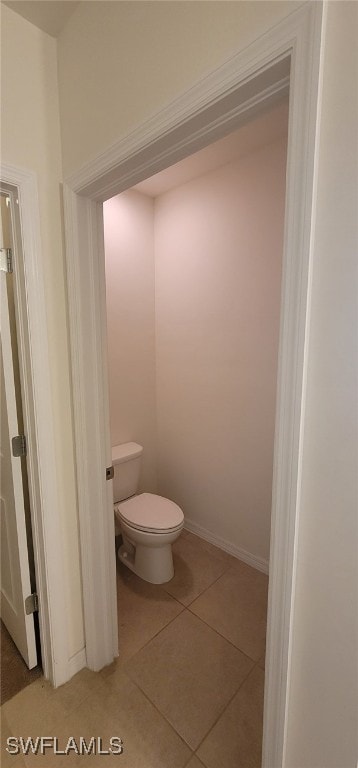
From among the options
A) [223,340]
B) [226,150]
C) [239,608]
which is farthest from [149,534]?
[226,150]

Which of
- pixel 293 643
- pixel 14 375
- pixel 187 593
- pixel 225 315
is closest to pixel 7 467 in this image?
pixel 14 375

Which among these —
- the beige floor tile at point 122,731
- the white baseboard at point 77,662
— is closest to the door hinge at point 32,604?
the white baseboard at point 77,662

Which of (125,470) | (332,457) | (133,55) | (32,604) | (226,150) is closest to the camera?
(332,457)

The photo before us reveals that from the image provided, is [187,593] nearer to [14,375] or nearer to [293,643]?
[293,643]

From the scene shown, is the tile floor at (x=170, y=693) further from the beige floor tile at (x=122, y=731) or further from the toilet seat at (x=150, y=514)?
the toilet seat at (x=150, y=514)

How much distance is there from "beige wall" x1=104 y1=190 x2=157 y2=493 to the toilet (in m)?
0.22

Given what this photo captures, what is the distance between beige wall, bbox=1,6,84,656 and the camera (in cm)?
103

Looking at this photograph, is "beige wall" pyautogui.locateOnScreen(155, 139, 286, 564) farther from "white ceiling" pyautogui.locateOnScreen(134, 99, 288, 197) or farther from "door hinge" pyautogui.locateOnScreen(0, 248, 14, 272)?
"door hinge" pyautogui.locateOnScreen(0, 248, 14, 272)

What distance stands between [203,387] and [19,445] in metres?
1.25

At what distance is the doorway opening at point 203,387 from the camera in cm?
154

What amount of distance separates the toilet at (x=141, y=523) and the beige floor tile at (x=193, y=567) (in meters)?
0.08

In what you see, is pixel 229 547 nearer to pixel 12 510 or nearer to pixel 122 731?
pixel 122 731

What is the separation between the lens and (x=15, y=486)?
127cm

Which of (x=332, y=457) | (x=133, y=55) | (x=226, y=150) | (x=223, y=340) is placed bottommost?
(x=332, y=457)
